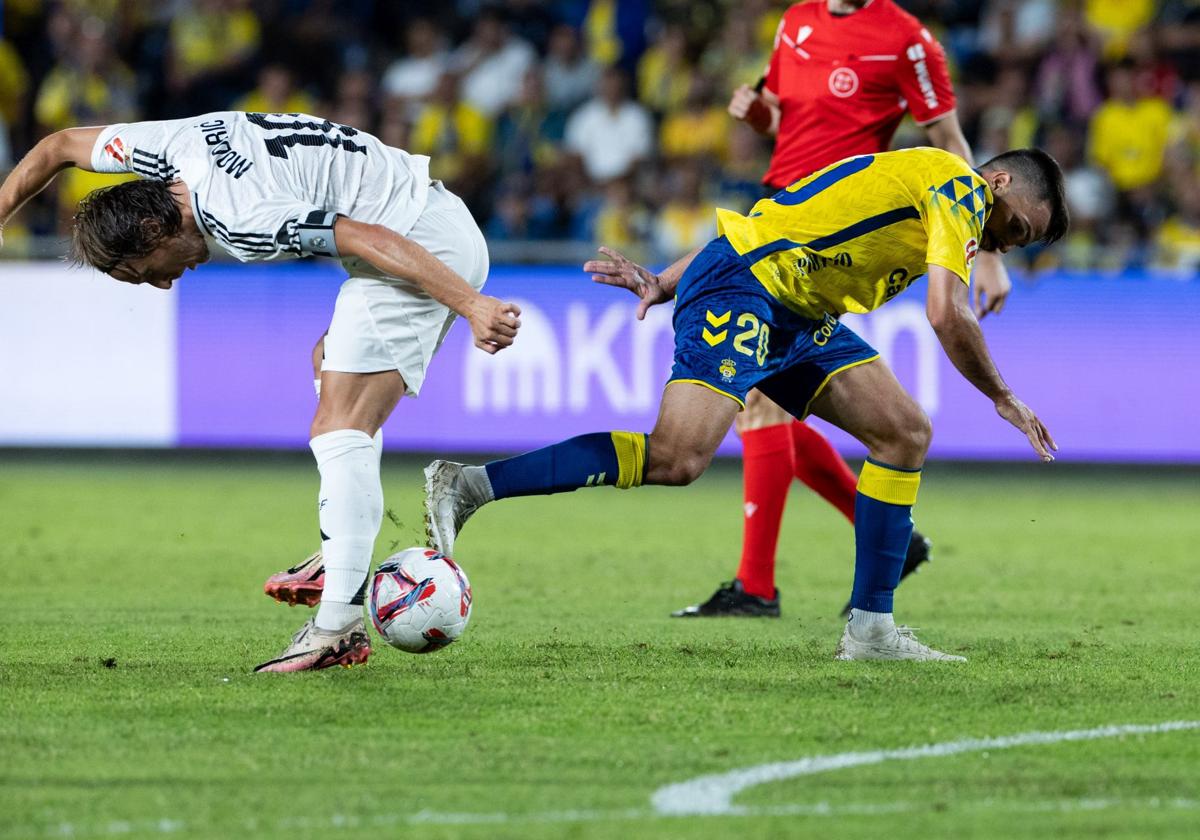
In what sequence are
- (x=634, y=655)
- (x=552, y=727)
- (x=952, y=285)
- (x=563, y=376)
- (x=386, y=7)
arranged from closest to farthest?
(x=552, y=727)
(x=952, y=285)
(x=634, y=655)
(x=563, y=376)
(x=386, y=7)

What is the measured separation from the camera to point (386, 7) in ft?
55.7

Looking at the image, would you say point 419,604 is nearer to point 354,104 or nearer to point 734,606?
point 734,606

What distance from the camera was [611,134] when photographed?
14.6 m

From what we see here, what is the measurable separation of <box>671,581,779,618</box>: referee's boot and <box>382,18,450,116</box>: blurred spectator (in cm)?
963

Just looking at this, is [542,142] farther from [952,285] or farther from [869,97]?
[952,285]

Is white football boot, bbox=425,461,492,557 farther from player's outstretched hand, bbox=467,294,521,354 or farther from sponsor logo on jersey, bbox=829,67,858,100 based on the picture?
sponsor logo on jersey, bbox=829,67,858,100

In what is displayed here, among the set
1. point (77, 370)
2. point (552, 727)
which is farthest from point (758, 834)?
point (77, 370)

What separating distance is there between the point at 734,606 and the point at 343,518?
81.0 inches

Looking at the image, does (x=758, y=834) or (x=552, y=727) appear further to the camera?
(x=552, y=727)

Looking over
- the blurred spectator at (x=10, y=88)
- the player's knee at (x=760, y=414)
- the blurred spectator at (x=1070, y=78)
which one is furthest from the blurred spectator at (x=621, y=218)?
the player's knee at (x=760, y=414)

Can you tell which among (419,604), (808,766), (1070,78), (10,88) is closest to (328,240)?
(419,604)

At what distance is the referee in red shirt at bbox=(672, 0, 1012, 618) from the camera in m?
6.71

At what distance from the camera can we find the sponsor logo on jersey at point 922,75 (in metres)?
6.88

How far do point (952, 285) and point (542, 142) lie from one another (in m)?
10.2
